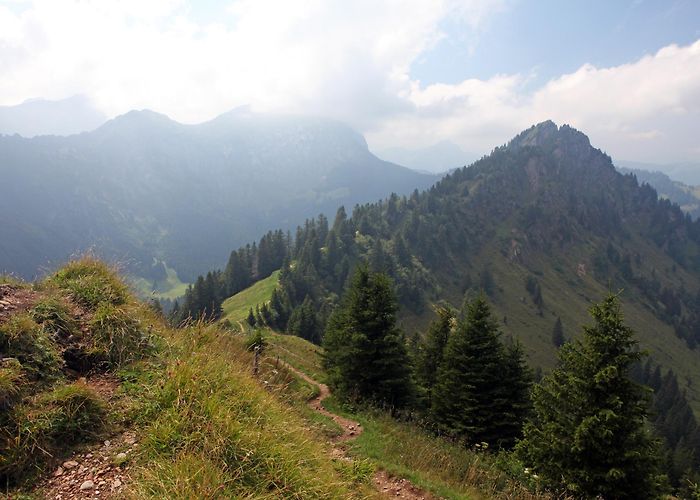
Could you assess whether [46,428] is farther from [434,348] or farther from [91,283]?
[434,348]

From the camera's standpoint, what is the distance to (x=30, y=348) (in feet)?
21.6

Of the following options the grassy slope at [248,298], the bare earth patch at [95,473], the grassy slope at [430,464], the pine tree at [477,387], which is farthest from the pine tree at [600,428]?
the grassy slope at [248,298]

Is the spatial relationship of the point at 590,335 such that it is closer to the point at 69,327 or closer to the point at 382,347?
the point at 382,347

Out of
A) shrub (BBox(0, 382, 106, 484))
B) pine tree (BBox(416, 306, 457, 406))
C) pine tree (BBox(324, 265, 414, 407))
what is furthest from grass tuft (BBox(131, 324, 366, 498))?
pine tree (BBox(416, 306, 457, 406))

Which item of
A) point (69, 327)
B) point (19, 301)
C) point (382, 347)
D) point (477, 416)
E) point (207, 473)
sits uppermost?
point (19, 301)

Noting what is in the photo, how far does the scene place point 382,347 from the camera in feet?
77.8

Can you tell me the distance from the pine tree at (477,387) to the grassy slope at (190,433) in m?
20.8

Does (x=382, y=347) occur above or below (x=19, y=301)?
below

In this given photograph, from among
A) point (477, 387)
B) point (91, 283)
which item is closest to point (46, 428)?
point (91, 283)

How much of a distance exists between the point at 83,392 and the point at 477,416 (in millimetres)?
25311

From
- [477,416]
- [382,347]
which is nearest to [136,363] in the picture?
[382,347]

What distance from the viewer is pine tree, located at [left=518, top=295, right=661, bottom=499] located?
45.0 ft

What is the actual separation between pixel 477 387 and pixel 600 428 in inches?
514

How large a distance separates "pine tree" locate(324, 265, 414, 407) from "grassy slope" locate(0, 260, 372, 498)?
1603 centimetres
